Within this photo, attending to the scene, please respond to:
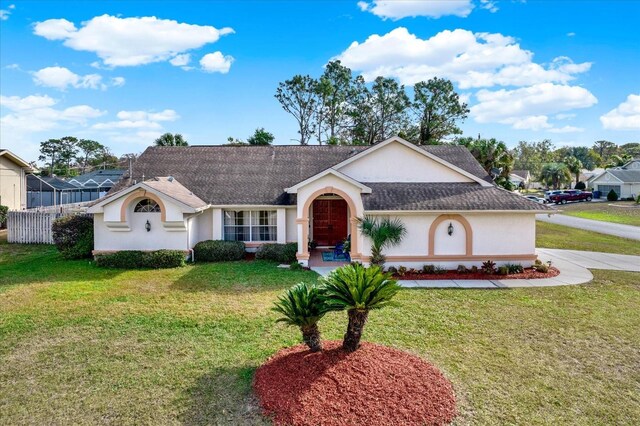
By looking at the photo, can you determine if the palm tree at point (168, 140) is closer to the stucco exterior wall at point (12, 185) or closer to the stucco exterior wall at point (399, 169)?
the stucco exterior wall at point (12, 185)

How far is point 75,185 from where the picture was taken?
142 ft

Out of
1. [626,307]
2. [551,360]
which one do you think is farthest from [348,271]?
[626,307]

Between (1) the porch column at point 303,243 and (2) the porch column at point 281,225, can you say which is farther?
(2) the porch column at point 281,225

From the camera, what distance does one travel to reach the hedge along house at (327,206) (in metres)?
16.8

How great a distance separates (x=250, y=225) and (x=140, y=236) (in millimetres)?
5264

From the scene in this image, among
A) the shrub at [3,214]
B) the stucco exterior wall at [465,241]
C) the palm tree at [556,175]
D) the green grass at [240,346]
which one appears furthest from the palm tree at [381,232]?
the palm tree at [556,175]

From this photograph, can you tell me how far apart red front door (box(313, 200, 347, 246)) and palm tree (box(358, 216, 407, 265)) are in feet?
16.9

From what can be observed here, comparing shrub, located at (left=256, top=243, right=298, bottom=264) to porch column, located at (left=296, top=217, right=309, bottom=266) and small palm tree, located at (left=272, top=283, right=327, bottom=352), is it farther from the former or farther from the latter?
small palm tree, located at (left=272, top=283, right=327, bottom=352)

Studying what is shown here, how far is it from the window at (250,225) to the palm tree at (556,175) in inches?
2723

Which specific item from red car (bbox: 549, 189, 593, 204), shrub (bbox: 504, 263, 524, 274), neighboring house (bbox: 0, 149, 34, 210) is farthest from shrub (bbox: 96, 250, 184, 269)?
red car (bbox: 549, 189, 593, 204)

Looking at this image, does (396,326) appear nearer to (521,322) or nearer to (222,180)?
(521,322)

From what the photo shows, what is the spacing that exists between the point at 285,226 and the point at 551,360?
13.8 m

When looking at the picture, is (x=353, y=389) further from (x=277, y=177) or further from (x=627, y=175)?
(x=627, y=175)

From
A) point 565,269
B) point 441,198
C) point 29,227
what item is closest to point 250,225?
point 441,198
